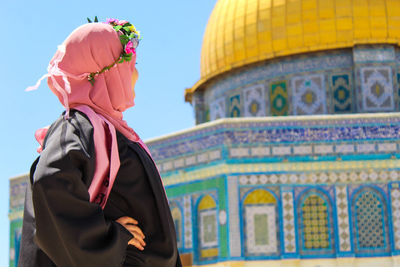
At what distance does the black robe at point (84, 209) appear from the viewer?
7.57 ft

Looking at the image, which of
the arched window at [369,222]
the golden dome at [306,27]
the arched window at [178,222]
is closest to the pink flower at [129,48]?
the arched window at [369,222]

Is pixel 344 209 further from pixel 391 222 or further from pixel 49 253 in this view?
pixel 49 253

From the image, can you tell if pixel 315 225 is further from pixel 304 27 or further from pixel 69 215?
pixel 69 215

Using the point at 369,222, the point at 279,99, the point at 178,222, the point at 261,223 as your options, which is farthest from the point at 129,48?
the point at 279,99

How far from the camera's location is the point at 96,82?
261cm

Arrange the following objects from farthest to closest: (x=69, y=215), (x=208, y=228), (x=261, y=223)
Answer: (x=208, y=228) → (x=261, y=223) → (x=69, y=215)

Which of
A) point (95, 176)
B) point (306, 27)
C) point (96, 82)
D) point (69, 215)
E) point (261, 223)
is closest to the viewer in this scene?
point (69, 215)

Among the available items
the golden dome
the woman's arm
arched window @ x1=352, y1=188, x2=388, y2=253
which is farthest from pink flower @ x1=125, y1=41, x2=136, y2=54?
the golden dome

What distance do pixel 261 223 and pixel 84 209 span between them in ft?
34.3

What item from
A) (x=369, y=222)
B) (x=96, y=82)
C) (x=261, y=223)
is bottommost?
(x=369, y=222)

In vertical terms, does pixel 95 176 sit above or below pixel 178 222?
above

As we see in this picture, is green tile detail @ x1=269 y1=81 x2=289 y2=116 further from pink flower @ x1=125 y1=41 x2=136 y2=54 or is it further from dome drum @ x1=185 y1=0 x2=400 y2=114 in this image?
pink flower @ x1=125 y1=41 x2=136 y2=54

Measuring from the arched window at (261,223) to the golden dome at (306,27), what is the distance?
363 cm

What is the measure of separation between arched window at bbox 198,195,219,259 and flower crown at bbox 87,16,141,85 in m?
10.2
